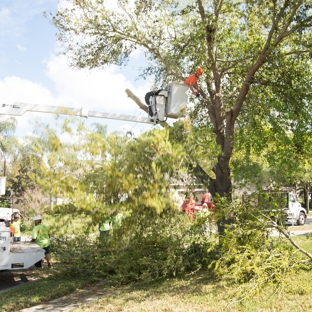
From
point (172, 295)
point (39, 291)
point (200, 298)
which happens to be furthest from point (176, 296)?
point (39, 291)

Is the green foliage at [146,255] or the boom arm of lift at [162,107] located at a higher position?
the boom arm of lift at [162,107]

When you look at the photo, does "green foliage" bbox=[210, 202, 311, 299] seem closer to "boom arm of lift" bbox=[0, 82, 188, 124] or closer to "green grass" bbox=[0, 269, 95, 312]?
"boom arm of lift" bbox=[0, 82, 188, 124]

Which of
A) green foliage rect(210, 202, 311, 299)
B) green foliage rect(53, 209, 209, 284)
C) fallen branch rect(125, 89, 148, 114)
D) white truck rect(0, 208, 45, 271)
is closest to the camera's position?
green foliage rect(210, 202, 311, 299)

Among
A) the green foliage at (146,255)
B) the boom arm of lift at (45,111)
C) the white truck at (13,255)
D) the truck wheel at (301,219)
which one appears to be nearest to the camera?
the boom arm of lift at (45,111)

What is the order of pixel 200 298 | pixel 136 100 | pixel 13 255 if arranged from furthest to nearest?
pixel 136 100, pixel 13 255, pixel 200 298

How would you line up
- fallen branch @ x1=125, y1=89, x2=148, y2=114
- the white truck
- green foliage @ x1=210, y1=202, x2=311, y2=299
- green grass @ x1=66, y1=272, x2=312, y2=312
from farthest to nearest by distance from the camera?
fallen branch @ x1=125, y1=89, x2=148, y2=114 → the white truck → green foliage @ x1=210, y1=202, x2=311, y2=299 → green grass @ x1=66, y1=272, x2=312, y2=312

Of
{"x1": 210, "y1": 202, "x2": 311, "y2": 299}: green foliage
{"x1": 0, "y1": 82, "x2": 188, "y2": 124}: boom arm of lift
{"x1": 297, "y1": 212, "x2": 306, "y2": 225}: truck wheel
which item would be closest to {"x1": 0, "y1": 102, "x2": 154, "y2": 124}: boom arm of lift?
{"x1": 0, "y1": 82, "x2": 188, "y2": 124}: boom arm of lift

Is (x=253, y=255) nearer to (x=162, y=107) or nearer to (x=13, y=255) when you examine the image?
(x=162, y=107)

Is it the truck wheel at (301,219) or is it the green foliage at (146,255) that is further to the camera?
the truck wheel at (301,219)

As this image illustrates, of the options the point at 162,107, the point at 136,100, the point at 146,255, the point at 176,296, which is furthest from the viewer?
the point at 136,100

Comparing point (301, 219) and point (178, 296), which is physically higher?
point (301, 219)

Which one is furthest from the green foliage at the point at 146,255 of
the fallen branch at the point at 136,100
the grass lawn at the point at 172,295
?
the fallen branch at the point at 136,100

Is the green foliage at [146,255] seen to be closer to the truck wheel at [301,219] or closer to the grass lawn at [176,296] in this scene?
the grass lawn at [176,296]

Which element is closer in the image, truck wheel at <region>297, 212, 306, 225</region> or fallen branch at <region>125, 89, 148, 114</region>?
fallen branch at <region>125, 89, 148, 114</region>
